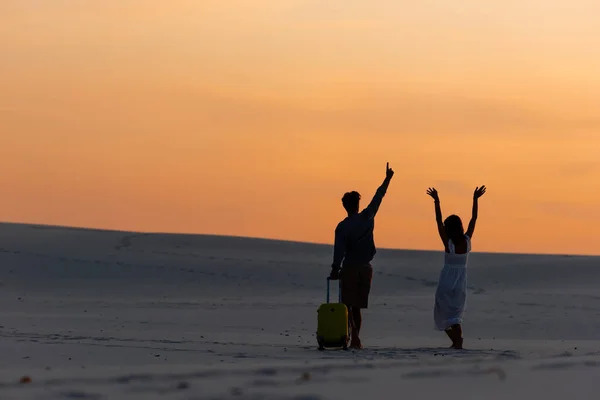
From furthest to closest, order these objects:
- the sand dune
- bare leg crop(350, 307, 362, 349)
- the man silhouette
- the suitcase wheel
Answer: the man silhouette, bare leg crop(350, 307, 362, 349), the suitcase wheel, the sand dune

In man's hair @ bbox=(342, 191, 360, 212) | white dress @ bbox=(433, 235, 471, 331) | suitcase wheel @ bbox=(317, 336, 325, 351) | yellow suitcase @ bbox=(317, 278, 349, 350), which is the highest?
man's hair @ bbox=(342, 191, 360, 212)

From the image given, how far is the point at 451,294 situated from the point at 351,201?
1.32 m

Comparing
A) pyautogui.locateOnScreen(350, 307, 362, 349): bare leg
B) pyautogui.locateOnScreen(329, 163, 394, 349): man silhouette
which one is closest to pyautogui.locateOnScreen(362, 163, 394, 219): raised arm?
pyautogui.locateOnScreen(329, 163, 394, 349): man silhouette

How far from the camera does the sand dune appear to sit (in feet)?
24.6

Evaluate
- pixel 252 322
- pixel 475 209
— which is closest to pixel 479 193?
pixel 475 209

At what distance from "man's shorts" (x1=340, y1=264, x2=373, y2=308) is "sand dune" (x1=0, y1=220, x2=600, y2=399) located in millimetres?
526

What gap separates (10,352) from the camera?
9.97 m

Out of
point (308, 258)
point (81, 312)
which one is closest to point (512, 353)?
point (81, 312)

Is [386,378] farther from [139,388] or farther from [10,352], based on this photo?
[10,352]

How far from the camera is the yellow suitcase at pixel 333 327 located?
37.2ft

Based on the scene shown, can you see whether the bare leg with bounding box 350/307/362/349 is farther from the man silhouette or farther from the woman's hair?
the woman's hair

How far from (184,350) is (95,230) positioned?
24.1 m

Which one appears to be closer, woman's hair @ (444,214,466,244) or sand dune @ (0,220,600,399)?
sand dune @ (0,220,600,399)

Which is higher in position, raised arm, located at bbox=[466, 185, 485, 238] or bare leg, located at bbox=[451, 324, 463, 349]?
raised arm, located at bbox=[466, 185, 485, 238]
